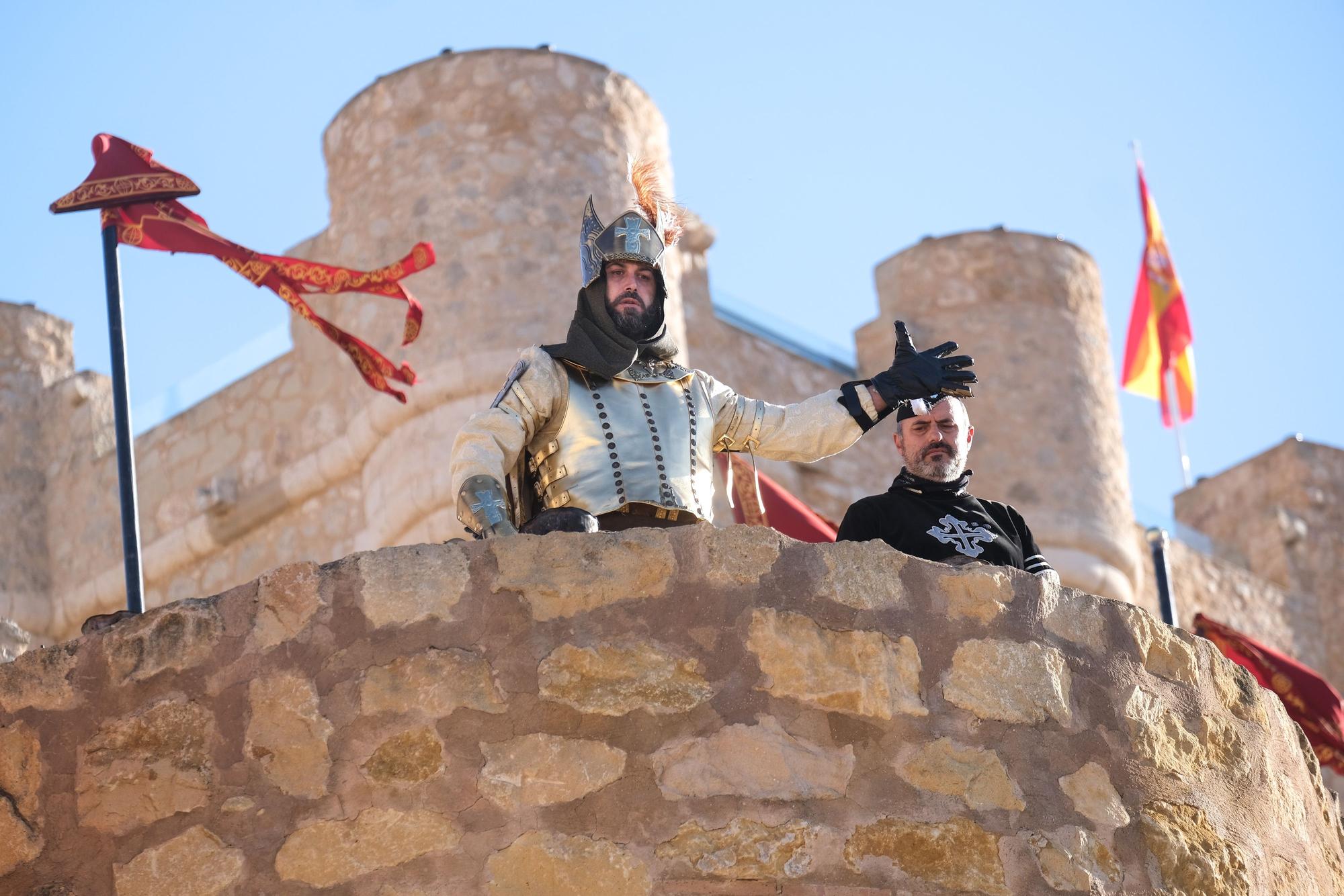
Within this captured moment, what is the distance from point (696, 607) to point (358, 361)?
399 centimetres

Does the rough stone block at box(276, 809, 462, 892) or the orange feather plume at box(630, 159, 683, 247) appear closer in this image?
the rough stone block at box(276, 809, 462, 892)

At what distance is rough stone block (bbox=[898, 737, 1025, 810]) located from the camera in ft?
16.0

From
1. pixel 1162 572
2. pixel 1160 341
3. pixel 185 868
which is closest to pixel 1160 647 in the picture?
pixel 185 868

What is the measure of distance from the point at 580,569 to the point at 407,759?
0.52 meters

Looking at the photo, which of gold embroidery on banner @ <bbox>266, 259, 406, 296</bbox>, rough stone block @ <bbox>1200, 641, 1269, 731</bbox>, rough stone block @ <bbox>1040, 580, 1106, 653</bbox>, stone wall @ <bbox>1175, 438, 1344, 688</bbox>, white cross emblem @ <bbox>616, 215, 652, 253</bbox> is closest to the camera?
rough stone block @ <bbox>1040, 580, 1106, 653</bbox>

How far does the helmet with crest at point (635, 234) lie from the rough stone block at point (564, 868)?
1893mm

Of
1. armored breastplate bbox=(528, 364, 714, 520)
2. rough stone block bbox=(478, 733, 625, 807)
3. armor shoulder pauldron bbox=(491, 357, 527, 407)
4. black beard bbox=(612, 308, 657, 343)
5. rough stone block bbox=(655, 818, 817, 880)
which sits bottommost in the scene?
rough stone block bbox=(655, 818, 817, 880)

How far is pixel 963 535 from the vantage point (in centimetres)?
585

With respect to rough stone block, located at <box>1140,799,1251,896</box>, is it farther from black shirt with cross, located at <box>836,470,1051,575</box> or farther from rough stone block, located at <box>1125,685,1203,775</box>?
black shirt with cross, located at <box>836,470,1051,575</box>

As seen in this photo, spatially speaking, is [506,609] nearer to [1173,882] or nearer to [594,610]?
[594,610]

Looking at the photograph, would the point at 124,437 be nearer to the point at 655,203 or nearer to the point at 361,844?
the point at 655,203

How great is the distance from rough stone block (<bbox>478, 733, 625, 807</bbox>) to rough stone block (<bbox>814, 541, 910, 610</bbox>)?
1.93 ft

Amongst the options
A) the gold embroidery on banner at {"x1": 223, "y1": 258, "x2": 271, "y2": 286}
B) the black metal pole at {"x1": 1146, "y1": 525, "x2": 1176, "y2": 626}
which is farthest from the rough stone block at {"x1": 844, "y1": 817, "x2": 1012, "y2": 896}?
the black metal pole at {"x1": 1146, "y1": 525, "x2": 1176, "y2": 626}

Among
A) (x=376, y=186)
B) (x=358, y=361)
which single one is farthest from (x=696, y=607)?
(x=376, y=186)
